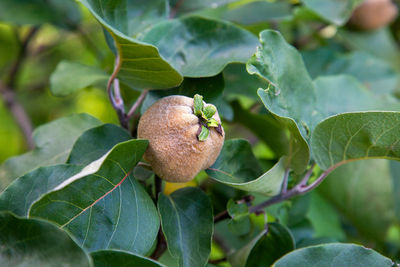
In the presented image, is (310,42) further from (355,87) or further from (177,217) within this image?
(177,217)

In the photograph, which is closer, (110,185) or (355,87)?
(110,185)

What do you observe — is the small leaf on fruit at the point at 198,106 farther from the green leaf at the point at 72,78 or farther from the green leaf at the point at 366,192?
the green leaf at the point at 366,192

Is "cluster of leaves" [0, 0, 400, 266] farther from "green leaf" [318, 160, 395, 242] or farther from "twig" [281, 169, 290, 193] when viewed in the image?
"green leaf" [318, 160, 395, 242]

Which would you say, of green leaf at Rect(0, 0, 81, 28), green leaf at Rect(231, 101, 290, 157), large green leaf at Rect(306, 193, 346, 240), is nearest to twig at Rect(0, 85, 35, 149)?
green leaf at Rect(0, 0, 81, 28)

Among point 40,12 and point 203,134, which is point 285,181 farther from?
point 40,12

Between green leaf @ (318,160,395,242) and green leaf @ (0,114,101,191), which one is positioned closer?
green leaf @ (0,114,101,191)

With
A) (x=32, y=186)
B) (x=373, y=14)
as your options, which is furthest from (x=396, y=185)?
(x=32, y=186)

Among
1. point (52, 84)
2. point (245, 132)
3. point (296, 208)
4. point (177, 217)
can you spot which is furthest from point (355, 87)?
point (52, 84)
